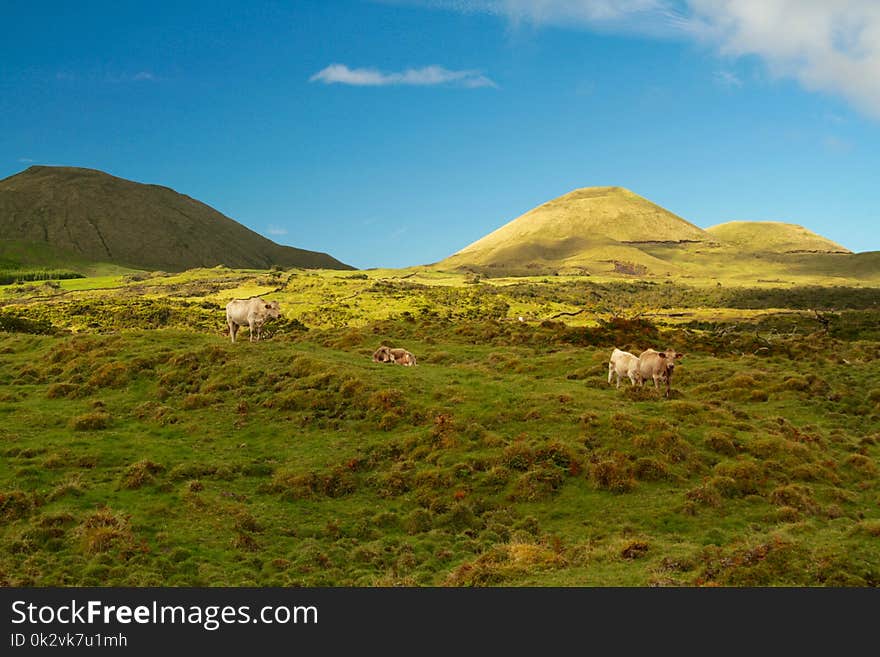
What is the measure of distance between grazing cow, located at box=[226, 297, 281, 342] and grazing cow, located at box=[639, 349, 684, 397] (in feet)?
77.8

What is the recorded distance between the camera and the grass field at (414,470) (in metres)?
17.6

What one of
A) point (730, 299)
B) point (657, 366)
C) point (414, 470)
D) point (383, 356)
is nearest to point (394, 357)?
point (383, 356)

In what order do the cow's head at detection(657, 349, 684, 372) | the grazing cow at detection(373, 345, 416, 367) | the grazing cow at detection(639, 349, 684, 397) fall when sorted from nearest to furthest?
1. the cow's head at detection(657, 349, 684, 372)
2. the grazing cow at detection(639, 349, 684, 397)
3. the grazing cow at detection(373, 345, 416, 367)

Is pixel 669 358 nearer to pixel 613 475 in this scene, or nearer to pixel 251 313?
pixel 613 475

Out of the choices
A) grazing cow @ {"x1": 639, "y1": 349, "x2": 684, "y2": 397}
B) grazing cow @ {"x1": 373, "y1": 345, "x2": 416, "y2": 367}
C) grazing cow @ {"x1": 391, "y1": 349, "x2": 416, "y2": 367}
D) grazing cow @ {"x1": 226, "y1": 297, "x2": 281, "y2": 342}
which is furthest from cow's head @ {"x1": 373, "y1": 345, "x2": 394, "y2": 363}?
grazing cow @ {"x1": 639, "y1": 349, "x2": 684, "y2": 397}

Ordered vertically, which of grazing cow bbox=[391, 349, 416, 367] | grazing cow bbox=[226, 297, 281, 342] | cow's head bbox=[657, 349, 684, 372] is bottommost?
grazing cow bbox=[391, 349, 416, 367]

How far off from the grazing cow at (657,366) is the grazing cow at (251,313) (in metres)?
23.7

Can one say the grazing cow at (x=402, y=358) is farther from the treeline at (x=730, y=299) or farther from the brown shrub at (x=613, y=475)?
the treeline at (x=730, y=299)

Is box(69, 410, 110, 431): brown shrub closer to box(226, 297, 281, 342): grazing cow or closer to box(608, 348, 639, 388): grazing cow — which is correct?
box(226, 297, 281, 342): grazing cow

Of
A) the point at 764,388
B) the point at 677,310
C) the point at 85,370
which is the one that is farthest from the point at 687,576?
the point at 677,310

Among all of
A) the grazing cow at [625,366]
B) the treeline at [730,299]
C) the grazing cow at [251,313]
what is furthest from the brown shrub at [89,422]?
the treeline at [730,299]

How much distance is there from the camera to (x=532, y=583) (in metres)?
15.9

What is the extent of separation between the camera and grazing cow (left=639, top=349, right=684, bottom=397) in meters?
34.2

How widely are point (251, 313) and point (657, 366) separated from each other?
26310 mm
